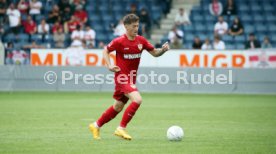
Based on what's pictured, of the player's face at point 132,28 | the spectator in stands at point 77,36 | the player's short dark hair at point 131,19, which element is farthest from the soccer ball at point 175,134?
the spectator in stands at point 77,36

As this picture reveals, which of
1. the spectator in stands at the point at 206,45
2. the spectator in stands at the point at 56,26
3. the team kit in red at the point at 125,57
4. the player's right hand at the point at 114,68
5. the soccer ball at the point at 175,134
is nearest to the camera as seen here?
the soccer ball at the point at 175,134

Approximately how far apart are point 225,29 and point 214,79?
4369mm

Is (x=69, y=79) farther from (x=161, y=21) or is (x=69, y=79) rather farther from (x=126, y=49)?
(x=126, y=49)

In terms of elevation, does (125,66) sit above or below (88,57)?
above

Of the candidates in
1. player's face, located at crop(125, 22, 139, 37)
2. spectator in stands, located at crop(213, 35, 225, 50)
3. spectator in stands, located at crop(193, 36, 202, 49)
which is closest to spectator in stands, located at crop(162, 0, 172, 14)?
spectator in stands, located at crop(193, 36, 202, 49)

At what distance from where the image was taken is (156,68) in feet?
87.0

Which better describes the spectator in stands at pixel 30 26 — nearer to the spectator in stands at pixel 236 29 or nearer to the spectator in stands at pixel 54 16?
the spectator in stands at pixel 54 16

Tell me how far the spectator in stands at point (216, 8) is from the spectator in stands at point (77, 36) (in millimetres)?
6445

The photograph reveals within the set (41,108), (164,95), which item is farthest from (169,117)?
(164,95)

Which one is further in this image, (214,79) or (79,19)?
(79,19)

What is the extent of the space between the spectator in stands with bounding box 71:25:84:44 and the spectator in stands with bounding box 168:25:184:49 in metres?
3.97

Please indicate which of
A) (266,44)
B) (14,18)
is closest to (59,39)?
(14,18)

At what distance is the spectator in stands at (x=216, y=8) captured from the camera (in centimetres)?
3145

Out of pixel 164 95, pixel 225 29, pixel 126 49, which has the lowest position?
pixel 164 95
